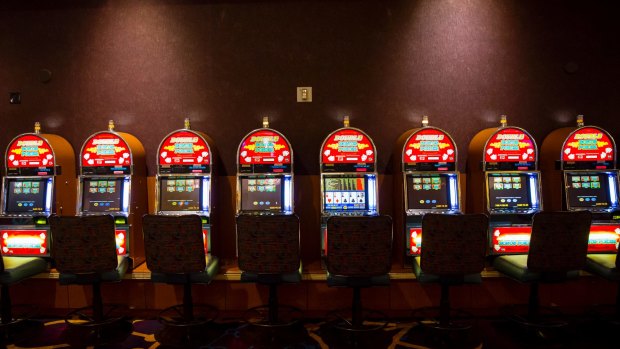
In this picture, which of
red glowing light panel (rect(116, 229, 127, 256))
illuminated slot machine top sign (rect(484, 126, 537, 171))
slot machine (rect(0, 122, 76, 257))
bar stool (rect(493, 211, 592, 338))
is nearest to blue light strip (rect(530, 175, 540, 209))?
illuminated slot machine top sign (rect(484, 126, 537, 171))

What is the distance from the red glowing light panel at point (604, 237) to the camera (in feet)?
13.6

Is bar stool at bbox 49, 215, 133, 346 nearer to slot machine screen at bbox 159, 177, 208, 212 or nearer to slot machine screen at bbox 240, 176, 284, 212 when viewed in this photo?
slot machine screen at bbox 159, 177, 208, 212

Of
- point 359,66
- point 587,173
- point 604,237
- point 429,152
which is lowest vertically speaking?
point 604,237

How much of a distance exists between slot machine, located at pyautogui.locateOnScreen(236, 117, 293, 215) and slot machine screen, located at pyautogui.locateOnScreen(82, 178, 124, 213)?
1.19 m

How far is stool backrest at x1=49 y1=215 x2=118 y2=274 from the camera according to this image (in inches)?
140

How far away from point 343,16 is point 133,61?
2.44 meters

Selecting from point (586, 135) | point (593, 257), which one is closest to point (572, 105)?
point (586, 135)

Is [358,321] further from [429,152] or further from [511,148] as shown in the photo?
[511,148]

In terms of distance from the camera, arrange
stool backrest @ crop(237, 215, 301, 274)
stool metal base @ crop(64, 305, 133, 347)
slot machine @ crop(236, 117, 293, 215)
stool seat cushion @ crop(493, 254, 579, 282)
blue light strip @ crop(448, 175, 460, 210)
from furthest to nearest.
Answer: slot machine @ crop(236, 117, 293, 215)
blue light strip @ crop(448, 175, 460, 210)
stool metal base @ crop(64, 305, 133, 347)
stool seat cushion @ crop(493, 254, 579, 282)
stool backrest @ crop(237, 215, 301, 274)

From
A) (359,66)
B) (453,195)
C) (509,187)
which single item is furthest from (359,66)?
(509,187)

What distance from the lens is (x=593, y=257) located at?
3.93 metres

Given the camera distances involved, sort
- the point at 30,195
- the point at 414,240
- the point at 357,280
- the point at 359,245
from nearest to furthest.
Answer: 1. the point at 359,245
2. the point at 357,280
3. the point at 414,240
4. the point at 30,195

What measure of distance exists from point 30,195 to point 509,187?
4704 millimetres

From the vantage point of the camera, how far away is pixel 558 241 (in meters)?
3.44
